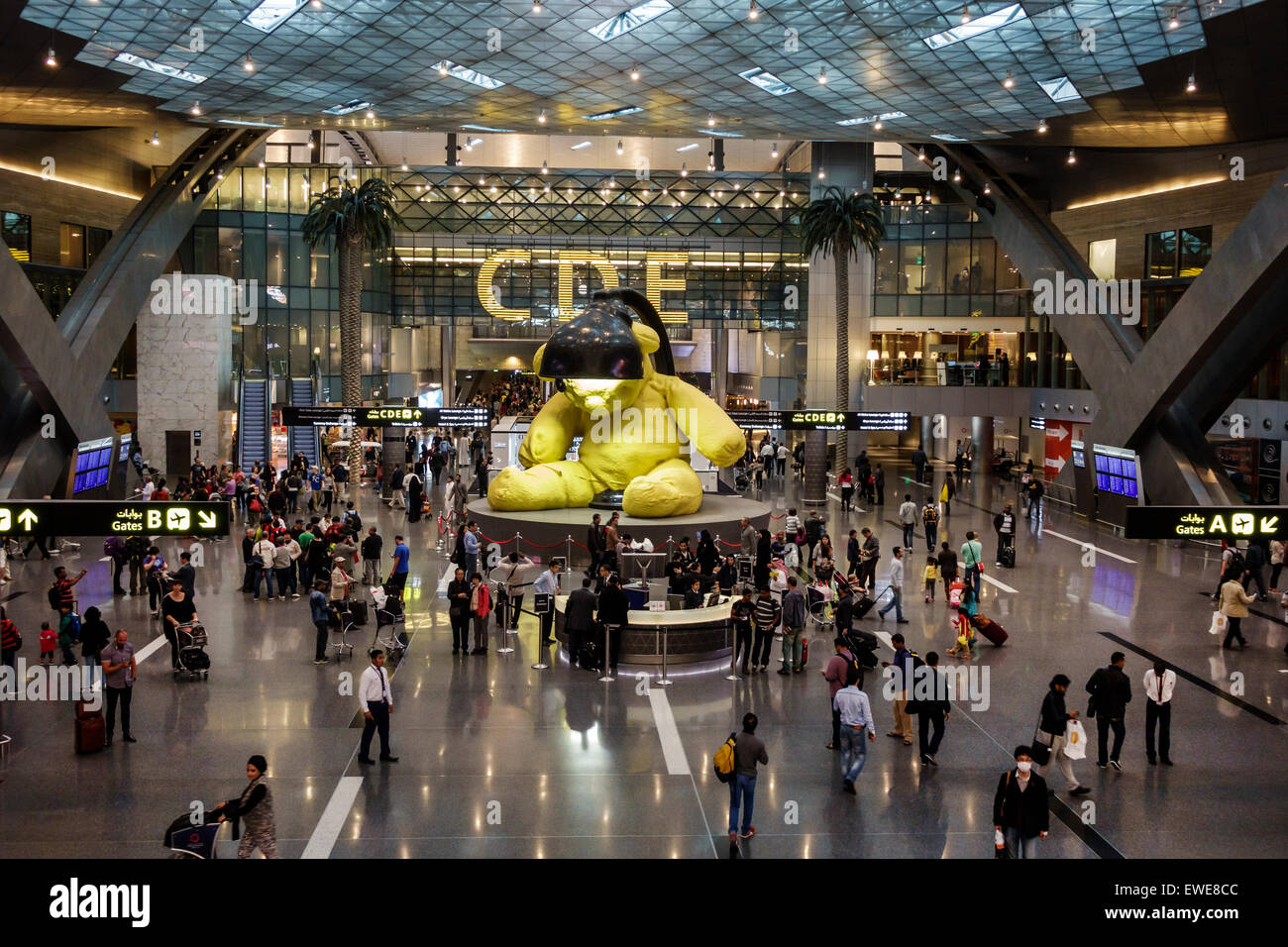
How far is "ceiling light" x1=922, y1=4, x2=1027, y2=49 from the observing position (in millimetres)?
22984

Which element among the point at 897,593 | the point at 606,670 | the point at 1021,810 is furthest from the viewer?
the point at 897,593

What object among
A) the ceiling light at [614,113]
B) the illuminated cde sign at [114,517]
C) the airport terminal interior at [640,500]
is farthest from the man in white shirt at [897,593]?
the ceiling light at [614,113]

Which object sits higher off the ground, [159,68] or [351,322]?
[159,68]

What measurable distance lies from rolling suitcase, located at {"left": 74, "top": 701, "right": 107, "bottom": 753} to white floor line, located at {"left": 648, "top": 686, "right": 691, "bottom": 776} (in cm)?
593

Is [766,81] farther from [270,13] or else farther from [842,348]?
[842,348]

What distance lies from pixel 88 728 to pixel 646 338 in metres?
16.7

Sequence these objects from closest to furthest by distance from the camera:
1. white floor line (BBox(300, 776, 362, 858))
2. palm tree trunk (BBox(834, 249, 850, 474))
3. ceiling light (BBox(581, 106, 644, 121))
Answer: white floor line (BBox(300, 776, 362, 858)) < ceiling light (BBox(581, 106, 644, 121)) < palm tree trunk (BBox(834, 249, 850, 474))

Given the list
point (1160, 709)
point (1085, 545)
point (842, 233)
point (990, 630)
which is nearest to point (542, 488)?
point (990, 630)

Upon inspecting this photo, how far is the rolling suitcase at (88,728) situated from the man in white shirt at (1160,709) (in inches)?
434

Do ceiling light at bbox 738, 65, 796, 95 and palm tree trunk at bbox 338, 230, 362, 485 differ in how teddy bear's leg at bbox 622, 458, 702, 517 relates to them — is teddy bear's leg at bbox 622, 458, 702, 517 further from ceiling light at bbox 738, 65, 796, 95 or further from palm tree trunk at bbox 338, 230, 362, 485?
palm tree trunk at bbox 338, 230, 362, 485

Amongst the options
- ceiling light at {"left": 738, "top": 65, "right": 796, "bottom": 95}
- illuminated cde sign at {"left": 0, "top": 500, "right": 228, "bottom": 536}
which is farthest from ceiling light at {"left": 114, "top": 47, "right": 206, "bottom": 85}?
illuminated cde sign at {"left": 0, "top": 500, "right": 228, "bottom": 536}

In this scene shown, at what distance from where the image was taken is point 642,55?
26828 millimetres
